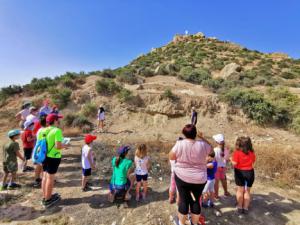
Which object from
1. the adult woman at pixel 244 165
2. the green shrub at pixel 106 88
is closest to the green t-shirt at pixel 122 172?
the adult woman at pixel 244 165

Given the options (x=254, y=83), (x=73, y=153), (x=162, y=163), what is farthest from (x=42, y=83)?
(x=254, y=83)

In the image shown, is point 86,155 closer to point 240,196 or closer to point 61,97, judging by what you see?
point 240,196

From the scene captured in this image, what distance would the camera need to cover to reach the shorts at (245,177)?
12.4 feet

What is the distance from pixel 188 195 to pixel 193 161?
54cm

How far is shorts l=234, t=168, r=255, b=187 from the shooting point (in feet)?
12.4

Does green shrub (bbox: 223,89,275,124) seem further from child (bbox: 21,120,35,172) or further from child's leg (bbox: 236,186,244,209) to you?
child (bbox: 21,120,35,172)

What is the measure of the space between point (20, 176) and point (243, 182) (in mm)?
5452

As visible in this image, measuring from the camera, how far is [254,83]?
739 inches

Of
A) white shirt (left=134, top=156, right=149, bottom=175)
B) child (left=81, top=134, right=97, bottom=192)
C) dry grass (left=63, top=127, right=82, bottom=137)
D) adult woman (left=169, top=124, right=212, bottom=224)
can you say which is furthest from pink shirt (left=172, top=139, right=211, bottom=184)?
dry grass (left=63, top=127, right=82, bottom=137)

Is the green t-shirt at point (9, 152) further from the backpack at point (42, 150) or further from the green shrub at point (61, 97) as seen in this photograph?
the green shrub at point (61, 97)

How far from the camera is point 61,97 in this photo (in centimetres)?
1431

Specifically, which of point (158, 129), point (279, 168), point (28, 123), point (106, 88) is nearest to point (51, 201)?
point (28, 123)

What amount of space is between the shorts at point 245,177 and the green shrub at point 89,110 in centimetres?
1092

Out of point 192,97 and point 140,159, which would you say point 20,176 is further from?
point 192,97
